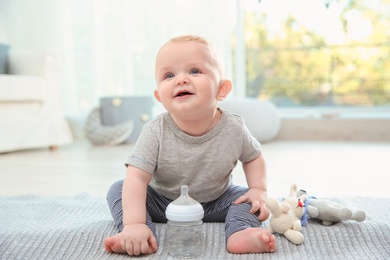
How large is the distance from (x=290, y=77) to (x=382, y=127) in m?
0.72

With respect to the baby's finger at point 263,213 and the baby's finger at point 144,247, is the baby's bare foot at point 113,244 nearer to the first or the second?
the baby's finger at point 144,247

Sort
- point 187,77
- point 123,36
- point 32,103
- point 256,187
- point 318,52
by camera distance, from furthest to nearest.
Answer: point 318,52 → point 123,36 → point 32,103 → point 256,187 → point 187,77

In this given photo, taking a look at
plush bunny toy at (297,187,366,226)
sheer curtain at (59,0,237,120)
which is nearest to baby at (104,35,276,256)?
plush bunny toy at (297,187,366,226)

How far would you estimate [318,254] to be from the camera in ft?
2.77

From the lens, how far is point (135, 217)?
88 centimetres

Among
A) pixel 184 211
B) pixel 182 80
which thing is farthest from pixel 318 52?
pixel 184 211

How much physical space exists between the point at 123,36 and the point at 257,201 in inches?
95.6

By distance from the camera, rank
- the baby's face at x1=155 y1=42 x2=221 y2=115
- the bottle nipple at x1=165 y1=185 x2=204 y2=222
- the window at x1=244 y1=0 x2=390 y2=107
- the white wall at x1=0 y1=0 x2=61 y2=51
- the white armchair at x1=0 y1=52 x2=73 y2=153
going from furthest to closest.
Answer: the white wall at x1=0 y1=0 x2=61 y2=51 < the window at x1=244 y1=0 x2=390 y2=107 < the white armchair at x1=0 y1=52 x2=73 y2=153 < the baby's face at x1=155 y1=42 x2=221 y2=115 < the bottle nipple at x1=165 y1=185 x2=204 y2=222

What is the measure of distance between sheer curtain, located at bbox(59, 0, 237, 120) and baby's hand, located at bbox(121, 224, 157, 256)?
7.30 ft

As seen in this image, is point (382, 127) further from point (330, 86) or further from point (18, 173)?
point (18, 173)

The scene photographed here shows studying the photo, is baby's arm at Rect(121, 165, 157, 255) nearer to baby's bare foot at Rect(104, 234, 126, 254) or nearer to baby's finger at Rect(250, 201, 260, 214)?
baby's bare foot at Rect(104, 234, 126, 254)

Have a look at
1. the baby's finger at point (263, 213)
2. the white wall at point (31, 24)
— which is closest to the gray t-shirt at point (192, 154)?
the baby's finger at point (263, 213)

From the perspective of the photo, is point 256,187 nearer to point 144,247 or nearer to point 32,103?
point 144,247

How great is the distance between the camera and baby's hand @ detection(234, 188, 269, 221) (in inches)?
37.0
